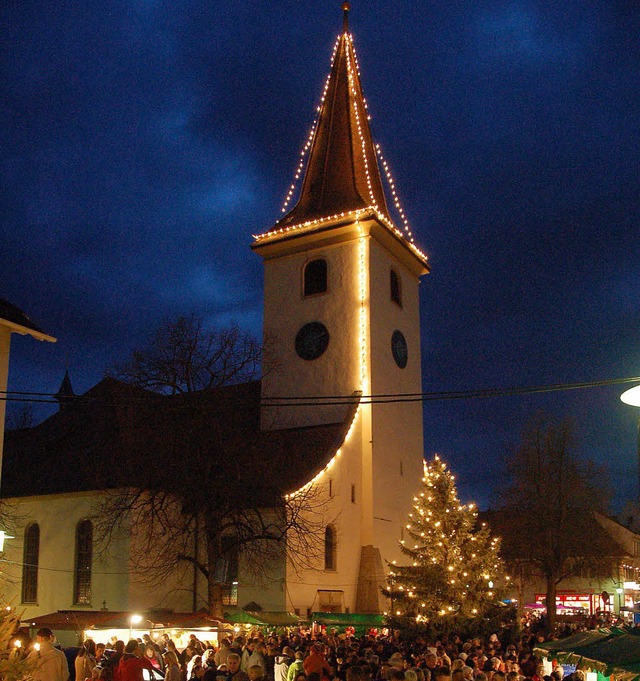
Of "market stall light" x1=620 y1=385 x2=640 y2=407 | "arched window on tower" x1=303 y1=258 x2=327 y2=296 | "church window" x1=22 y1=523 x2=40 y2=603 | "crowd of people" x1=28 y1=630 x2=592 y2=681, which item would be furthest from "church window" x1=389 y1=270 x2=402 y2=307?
"market stall light" x1=620 y1=385 x2=640 y2=407

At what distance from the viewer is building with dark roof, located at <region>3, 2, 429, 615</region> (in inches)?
1313

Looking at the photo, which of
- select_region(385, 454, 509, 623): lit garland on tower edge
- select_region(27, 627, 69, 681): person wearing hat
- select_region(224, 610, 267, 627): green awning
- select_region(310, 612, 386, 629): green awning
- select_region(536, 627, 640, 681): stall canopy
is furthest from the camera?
select_region(310, 612, 386, 629): green awning

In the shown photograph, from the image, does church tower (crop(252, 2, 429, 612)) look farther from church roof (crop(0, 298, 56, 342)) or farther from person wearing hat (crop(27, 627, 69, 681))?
person wearing hat (crop(27, 627, 69, 681))

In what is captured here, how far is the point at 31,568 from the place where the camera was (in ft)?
122

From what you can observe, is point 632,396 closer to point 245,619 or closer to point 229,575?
point 245,619

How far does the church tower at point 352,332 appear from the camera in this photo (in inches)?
1448

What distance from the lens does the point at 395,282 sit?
42.6 metres

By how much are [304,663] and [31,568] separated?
24.9 meters

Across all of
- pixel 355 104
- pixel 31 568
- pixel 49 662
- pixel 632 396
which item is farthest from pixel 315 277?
pixel 632 396

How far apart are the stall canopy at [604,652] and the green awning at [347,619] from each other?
15541 millimetres

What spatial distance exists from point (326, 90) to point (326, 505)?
70.5 feet

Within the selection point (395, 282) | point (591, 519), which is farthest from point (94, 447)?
point (591, 519)

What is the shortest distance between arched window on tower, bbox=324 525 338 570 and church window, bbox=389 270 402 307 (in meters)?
11.6

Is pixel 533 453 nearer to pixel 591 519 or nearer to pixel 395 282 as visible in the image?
pixel 591 519
